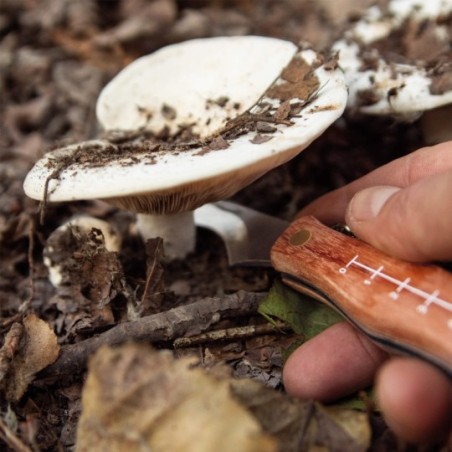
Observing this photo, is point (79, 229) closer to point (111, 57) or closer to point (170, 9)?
point (111, 57)

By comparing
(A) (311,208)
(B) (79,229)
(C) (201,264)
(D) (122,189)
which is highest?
(D) (122,189)

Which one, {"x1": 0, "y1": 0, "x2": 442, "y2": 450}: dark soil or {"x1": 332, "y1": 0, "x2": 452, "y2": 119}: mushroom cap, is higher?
{"x1": 332, "y1": 0, "x2": 452, "y2": 119}: mushroom cap

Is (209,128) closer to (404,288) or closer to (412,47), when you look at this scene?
(404,288)

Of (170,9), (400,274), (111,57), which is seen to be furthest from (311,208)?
(170,9)

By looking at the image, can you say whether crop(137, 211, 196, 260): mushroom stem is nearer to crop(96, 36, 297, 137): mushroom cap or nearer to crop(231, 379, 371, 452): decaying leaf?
crop(96, 36, 297, 137): mushroom cap

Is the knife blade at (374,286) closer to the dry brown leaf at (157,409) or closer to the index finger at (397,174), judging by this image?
the index finger at (397,174)

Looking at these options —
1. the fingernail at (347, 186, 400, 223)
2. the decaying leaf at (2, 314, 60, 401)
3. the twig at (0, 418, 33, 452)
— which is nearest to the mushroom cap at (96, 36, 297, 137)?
the fingernail at (347, 186, 400, 223)

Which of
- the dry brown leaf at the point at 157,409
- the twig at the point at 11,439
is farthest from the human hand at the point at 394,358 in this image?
the twig at the point at 11,439
